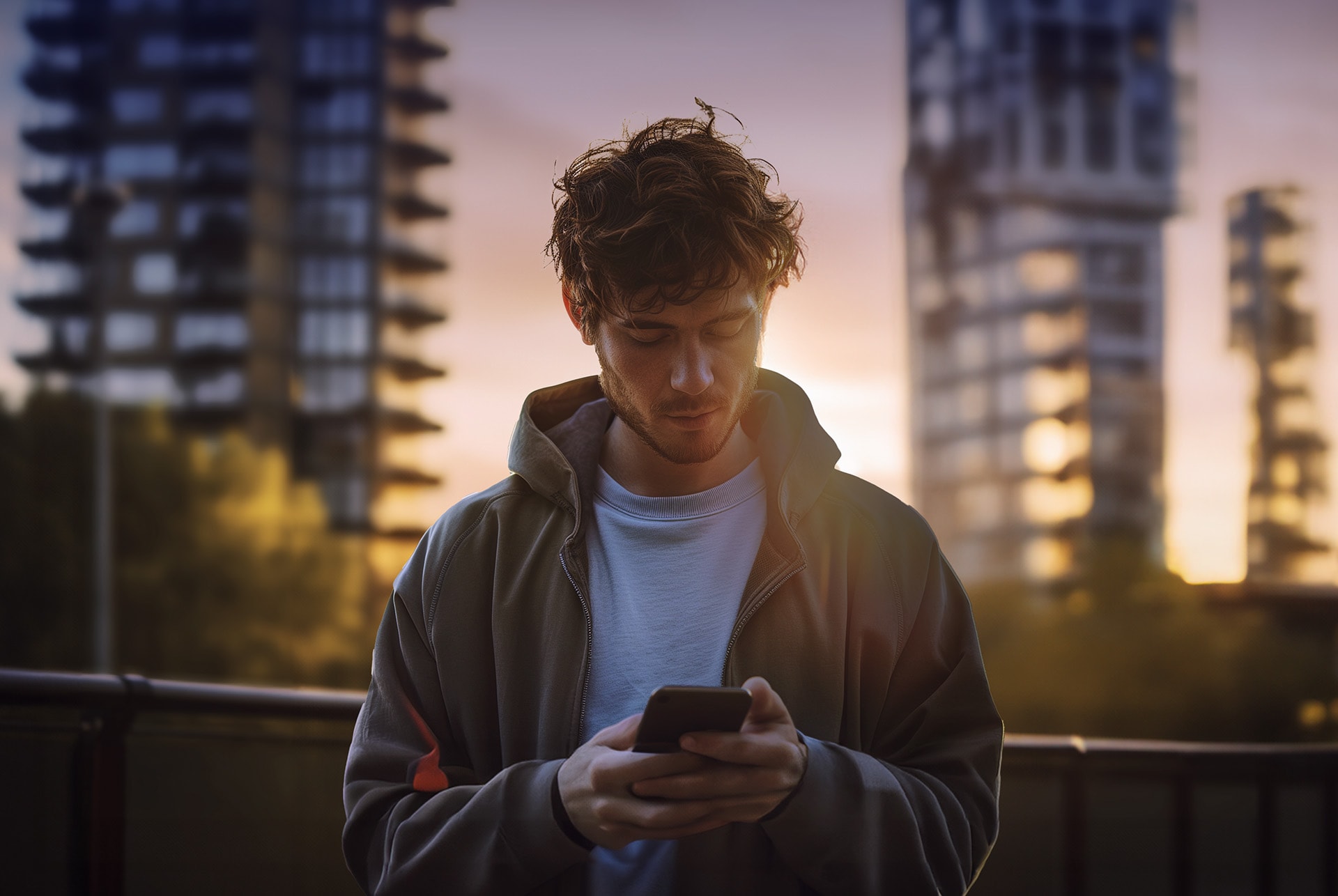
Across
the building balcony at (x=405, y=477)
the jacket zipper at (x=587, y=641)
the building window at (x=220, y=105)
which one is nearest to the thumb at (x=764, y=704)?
the jacket zipper at (x=587, y=641)

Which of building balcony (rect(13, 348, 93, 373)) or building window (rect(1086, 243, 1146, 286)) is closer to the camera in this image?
building balcony (rect(13, 348, 93, 373))

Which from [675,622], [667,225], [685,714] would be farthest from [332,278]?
[685,714]

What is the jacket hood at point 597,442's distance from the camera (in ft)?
7.87

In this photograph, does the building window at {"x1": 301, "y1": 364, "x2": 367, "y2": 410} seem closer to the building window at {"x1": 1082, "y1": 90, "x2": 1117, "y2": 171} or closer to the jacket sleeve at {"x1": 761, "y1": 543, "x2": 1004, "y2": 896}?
the building window at {"x1": 1082, "y1": 90, "x2": 1117, "y2": 171}

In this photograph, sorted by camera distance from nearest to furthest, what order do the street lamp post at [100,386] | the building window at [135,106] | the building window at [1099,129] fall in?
the street lamp post at [100,386], the building window at [135,106], the building window at [1099,129]

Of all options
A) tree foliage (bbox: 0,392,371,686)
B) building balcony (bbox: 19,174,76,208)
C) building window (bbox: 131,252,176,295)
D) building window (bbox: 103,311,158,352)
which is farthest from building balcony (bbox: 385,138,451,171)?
tree foliage (bbox: 0,392,371,686)

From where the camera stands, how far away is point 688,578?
7.70 feet

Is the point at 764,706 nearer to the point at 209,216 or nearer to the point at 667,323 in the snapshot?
the point at 667,323

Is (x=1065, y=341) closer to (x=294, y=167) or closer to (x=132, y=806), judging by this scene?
(x=294, y=167)

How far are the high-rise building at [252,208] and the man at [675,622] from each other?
67643 millimetres

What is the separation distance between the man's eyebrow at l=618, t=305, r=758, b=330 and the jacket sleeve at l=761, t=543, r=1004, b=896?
0.58m

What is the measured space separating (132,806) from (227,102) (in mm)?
75661

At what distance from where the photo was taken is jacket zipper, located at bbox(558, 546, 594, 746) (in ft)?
7.36

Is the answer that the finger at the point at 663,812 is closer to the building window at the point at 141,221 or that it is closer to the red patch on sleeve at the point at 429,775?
the red patch on sleeve at the point at 429,775
